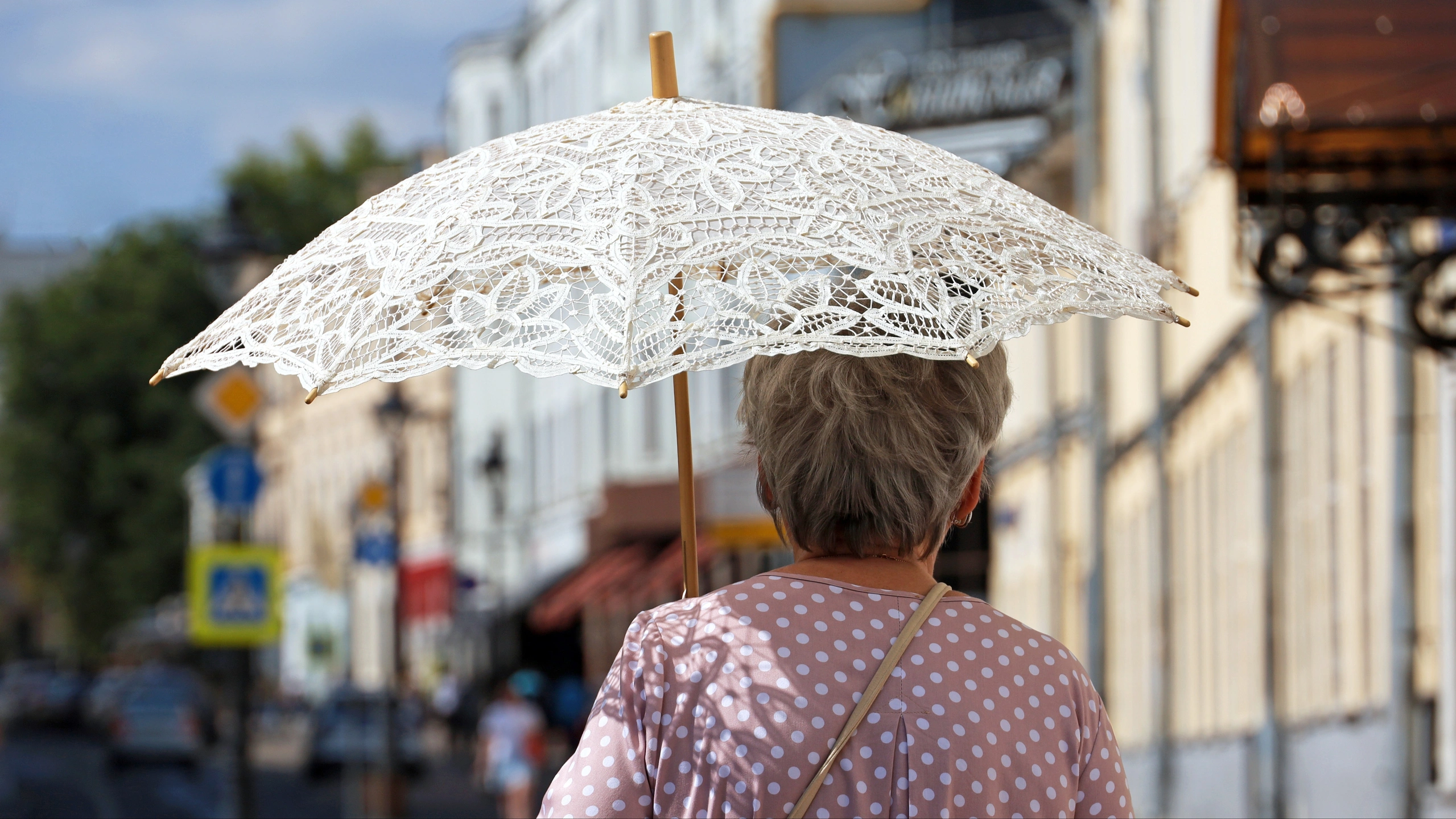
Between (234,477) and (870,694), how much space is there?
44.2 feet

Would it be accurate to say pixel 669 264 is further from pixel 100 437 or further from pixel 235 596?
pixel 100 437

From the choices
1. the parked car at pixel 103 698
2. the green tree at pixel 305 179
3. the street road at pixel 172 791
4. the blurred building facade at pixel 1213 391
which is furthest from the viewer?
the green tree at pixel 305 179

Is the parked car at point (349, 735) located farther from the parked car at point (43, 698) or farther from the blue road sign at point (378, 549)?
the parked car at point (43, 698)

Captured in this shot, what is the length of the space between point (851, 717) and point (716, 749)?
0.17 metres

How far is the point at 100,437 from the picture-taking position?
2542 inches

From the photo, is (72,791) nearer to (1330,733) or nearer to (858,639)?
(1330,733)

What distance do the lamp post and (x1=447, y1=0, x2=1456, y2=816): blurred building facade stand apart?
3521 mm

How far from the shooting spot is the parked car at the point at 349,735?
33.5 metres

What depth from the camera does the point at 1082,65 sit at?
19.8 metres

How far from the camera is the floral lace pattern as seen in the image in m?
2.85

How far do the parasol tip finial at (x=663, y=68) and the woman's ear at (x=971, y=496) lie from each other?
0.90 metres

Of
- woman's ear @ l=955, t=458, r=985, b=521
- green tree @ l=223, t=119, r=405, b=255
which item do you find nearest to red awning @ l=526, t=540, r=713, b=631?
woman's ear @ l=955, t=458, r=985, b=521

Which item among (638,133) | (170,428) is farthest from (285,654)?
(638,133)

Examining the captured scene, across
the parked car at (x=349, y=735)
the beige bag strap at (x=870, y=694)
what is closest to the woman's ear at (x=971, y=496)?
the beige bag strap at (x=870, y=694)
